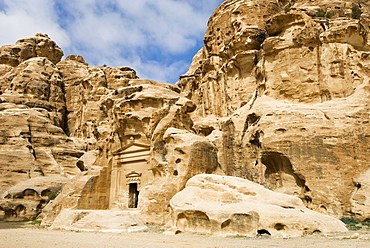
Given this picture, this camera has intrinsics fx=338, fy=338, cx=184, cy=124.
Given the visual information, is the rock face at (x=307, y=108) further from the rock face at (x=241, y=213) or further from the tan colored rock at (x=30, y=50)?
the tan colored rock at (x=30, y=50)

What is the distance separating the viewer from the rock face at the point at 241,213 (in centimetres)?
1374

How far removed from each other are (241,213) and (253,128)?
35.8ft

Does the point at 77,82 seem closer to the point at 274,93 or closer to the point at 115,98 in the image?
the point at 115,98

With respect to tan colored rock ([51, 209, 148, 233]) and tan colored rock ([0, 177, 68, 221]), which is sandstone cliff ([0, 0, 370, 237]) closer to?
tan colored rock ([0, 177, 68, 221])

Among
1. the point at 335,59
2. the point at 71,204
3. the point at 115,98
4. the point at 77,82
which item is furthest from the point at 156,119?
the point at 77,82

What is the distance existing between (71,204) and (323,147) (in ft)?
54.5

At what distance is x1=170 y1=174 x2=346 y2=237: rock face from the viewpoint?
13.7 m

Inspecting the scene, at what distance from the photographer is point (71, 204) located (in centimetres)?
2297

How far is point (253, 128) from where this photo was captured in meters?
24.2

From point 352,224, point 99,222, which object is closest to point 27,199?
point 99,222

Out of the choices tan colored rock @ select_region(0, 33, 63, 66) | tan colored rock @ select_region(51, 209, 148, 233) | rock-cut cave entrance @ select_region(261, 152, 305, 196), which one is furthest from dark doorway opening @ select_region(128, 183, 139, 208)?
tan colored rock @ select_region(0, 33, 63, 66)

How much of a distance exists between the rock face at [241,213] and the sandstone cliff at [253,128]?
10.8 feet

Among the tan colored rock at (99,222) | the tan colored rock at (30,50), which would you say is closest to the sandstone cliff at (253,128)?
the tan colored rock at (99,222)

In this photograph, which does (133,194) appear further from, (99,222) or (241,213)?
(241,213)
